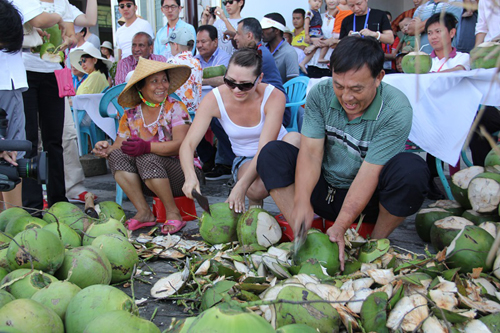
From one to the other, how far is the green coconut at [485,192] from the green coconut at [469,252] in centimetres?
53

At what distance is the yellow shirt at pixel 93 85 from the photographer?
5.78 metres

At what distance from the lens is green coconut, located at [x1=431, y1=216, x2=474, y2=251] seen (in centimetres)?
230

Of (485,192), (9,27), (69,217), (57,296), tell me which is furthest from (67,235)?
(485,192)

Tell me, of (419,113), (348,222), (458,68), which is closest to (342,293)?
(348,222)

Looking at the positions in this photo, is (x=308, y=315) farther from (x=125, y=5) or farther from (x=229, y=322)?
(x=125, y=5)

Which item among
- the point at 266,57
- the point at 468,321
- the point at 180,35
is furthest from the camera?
the point at 180,35

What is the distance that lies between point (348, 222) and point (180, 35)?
3965 mm

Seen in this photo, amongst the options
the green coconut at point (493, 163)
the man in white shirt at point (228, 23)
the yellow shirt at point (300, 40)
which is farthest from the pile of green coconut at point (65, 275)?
the yellow shirt at point (300, 40)

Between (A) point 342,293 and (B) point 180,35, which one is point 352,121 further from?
(B) point 180,35

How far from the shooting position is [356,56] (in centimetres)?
210

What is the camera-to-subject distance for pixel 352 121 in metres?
2.37

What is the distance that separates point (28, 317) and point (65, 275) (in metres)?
0.57

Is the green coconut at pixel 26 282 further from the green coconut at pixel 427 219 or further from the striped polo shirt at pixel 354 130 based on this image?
the green coconut at pixel 427 219

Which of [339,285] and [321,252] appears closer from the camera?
[339,285]
